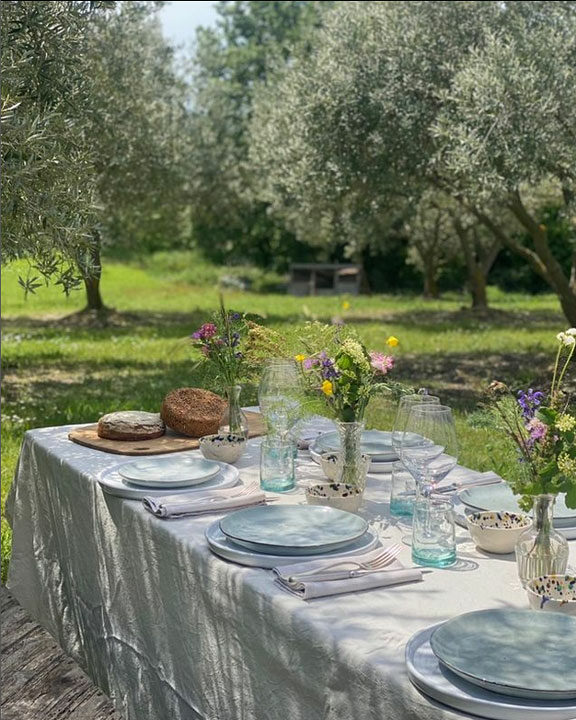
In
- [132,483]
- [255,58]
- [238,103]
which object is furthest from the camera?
[255,58]

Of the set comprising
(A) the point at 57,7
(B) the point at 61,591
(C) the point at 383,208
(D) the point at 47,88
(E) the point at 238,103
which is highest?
(E) the point at 238,103

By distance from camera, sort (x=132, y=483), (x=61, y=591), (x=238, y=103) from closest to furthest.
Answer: (x=132, y=483)
(x=61, y=591)
(x=238, y=103)

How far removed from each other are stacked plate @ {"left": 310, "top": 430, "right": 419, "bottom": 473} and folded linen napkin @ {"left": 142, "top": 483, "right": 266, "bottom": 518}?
455 mm

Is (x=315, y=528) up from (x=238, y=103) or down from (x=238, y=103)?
down

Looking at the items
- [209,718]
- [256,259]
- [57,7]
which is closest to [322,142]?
[57,7]

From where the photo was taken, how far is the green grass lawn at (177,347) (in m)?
9.48

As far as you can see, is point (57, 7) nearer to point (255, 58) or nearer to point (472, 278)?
point (472, 278)

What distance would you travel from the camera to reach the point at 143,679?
308 centimetres

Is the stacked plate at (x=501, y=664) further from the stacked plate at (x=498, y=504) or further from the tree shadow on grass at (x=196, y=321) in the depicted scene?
the tree shadow on grass at (x=196, y=321)

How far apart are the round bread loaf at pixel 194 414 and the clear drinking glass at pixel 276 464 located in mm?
826

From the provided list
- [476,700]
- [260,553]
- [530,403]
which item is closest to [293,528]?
[260,553]

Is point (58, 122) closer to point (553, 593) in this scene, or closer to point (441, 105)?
point (441, 105)

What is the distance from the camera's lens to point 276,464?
3.23 metres

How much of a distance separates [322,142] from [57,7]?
4.31 meters
